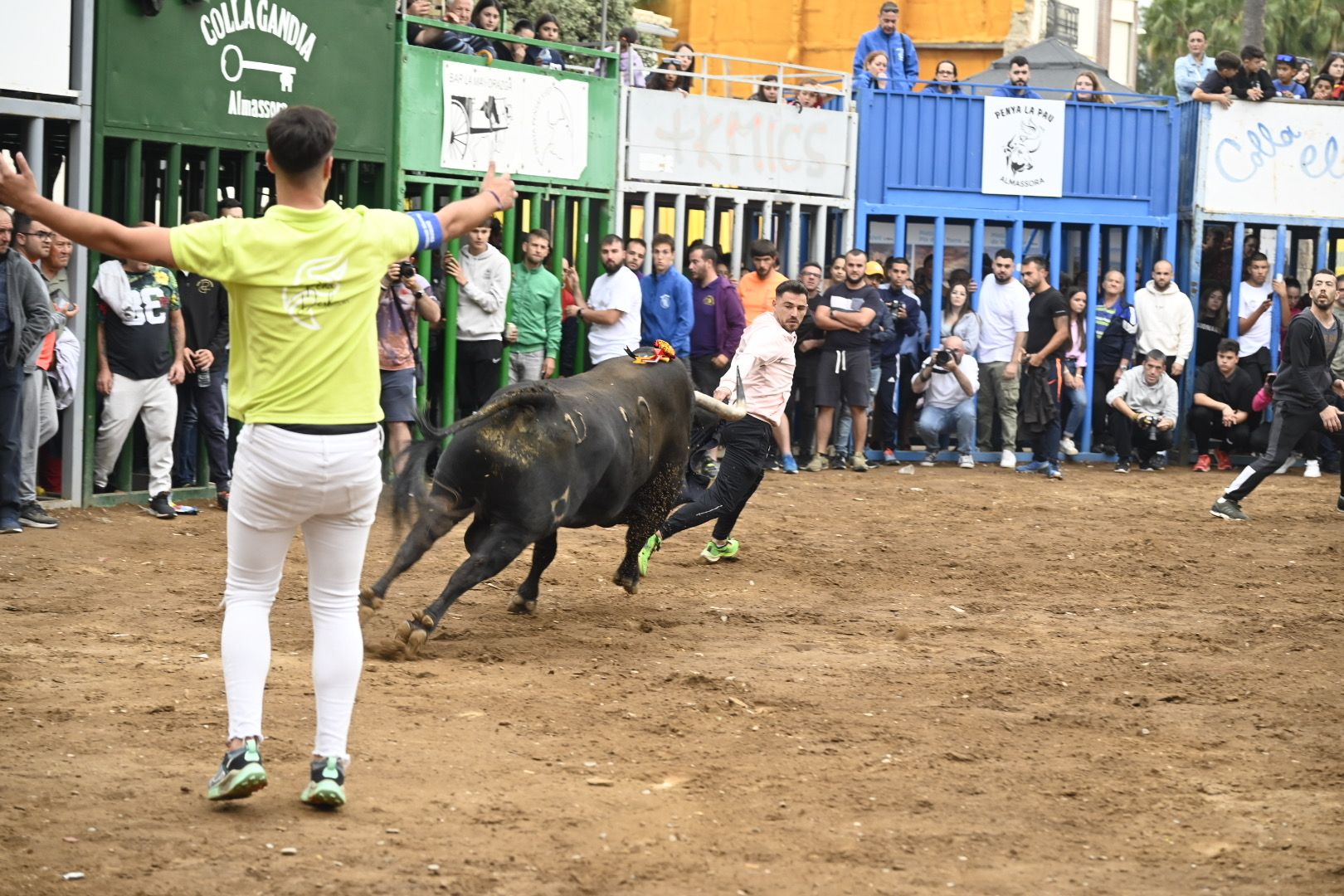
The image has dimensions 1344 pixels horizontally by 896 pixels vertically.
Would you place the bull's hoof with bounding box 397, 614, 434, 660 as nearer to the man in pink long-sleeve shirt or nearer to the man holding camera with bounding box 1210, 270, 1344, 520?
the man in pink long-sleeve shirt

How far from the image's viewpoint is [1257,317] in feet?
60.4

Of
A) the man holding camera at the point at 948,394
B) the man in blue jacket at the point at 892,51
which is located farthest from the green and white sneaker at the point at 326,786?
the man in blue jacket at the point at 892,51

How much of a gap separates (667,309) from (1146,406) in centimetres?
536

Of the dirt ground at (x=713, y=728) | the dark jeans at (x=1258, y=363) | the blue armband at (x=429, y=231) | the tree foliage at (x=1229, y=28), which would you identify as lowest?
the dirt ground at (x=713, y=728)

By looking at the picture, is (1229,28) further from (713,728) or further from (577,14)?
(713,728)

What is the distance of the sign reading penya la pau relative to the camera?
39.0ft

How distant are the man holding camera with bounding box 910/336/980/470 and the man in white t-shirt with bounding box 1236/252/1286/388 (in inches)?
121

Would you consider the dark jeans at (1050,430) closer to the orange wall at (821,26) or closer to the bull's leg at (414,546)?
the bull's leg at (414,546)

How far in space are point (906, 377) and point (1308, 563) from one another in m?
6.61

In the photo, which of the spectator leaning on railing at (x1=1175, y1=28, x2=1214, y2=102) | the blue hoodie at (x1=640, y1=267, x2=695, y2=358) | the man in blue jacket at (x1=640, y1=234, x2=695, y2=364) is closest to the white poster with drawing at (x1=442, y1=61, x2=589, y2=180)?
the man in blue jacket at (x1=640, y1=234, x2=695, y2=364)

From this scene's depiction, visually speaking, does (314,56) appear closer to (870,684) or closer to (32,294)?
(32,294)

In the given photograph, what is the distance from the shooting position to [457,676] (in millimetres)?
7418

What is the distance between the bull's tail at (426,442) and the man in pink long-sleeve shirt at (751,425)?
8.76ft

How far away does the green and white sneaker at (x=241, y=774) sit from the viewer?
5.17 meters
